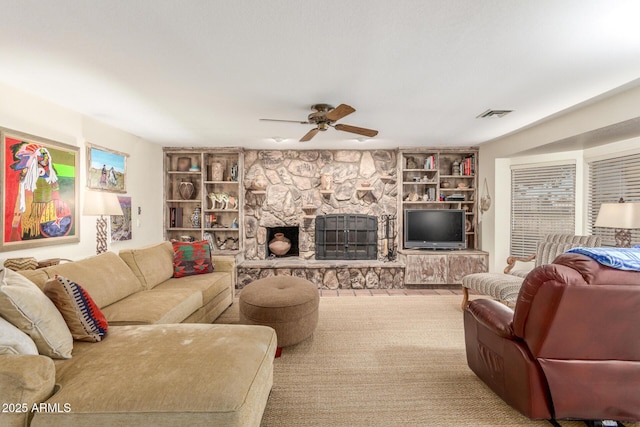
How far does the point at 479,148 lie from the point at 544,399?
178 inches

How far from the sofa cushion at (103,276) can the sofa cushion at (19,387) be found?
1.14m

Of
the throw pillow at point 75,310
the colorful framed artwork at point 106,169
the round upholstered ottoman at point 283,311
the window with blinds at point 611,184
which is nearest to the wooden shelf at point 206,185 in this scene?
the colorful framed artwork at point 106,169

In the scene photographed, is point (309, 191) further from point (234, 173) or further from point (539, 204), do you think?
point (539, 204)

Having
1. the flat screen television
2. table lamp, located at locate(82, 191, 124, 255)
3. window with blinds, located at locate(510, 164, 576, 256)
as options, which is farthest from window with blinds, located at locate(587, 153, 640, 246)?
table lamp, located at locate(82, 191, 124, 255)

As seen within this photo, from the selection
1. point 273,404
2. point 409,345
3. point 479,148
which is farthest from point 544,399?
point 479,148

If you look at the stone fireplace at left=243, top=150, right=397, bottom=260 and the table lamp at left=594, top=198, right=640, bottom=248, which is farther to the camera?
the stone fireplace at left=243, top=150, right=397, bottom=260

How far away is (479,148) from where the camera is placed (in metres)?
5.38

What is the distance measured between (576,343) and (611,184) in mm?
3428

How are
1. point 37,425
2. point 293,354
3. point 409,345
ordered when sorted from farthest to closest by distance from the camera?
point 409,345
point 293,354
point 37,425

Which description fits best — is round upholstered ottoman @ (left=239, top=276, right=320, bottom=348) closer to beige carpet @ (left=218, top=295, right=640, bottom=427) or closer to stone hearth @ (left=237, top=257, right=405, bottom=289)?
beige carpet @ (left=218, top=295, right=640, bottom=427)

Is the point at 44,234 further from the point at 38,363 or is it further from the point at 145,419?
the point at 145,419

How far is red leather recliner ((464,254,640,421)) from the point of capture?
1.58m

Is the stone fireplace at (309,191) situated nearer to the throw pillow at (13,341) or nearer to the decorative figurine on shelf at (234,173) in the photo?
the decorative figurine on shelf at (234,173)

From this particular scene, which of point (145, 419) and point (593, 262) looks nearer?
point (145, 419)
